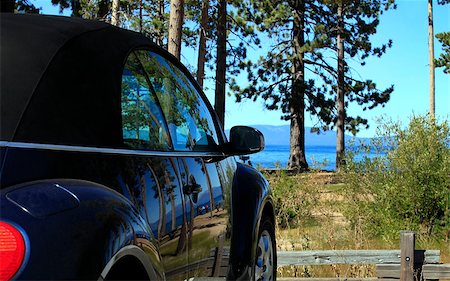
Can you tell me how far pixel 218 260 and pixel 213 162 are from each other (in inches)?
22.9

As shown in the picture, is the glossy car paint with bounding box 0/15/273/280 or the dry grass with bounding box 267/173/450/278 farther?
the dry grass with bounding box 267/173/450/278

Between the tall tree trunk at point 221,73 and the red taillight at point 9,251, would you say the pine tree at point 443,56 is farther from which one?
the red taillight at point 9,251

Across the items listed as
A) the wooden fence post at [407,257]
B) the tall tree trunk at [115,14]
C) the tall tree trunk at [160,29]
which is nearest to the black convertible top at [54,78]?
the wooden fence post at [407,257]

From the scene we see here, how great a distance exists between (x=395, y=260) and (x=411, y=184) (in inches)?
130

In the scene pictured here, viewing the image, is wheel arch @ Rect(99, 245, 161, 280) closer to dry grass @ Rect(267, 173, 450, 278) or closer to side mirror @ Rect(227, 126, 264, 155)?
side mirror @ Rect(227, 126, 264, 155)

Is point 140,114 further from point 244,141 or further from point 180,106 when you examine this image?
point 244,141

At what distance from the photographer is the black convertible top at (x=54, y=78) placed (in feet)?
6.23

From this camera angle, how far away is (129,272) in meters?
2.02

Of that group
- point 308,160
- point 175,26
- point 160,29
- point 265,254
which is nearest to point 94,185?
point 265,254

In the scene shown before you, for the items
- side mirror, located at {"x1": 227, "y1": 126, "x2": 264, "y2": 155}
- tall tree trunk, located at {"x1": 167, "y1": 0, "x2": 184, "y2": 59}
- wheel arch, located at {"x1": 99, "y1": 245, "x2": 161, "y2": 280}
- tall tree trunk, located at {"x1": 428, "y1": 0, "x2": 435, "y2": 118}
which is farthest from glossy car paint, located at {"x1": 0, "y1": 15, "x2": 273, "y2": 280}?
tall tree trunk, located at {"x1": 428, "y1": 0, "x2": 435, "y2": 118}

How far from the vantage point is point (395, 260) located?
593 centimetres

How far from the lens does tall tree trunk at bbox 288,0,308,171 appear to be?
1035 inches

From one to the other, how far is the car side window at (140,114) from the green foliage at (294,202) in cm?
732

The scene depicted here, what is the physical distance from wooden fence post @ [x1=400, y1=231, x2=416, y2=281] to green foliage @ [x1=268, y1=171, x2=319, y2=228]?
3.98 m
